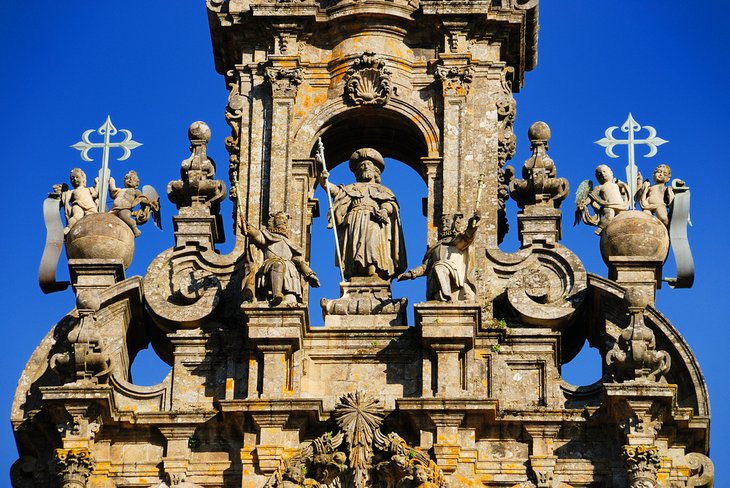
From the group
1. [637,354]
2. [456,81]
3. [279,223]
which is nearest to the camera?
[637,354]

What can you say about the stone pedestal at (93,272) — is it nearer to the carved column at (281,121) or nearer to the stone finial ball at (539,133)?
the carved column at (281,121)

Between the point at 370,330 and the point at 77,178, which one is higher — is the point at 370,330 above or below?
below

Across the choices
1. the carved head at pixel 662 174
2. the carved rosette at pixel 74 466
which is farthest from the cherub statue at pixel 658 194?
the carved rosette at pixel 74 466

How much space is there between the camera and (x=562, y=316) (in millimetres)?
40656

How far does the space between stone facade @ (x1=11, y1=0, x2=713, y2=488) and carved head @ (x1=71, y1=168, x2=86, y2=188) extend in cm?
140

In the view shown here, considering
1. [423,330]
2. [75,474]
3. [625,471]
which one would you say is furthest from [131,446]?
[625,471]

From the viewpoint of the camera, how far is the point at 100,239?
4150cm

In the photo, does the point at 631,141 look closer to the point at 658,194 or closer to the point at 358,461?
the point at 658,194

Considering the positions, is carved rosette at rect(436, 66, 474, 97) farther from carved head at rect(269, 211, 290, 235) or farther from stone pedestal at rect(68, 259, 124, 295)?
stone pedestal at rect(68, 259, 124, 295)

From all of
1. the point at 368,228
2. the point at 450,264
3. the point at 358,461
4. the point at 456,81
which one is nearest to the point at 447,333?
the point at 450,264

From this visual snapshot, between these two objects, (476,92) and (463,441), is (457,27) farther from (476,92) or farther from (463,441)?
(463,441)

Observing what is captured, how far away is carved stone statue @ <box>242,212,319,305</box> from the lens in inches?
1594

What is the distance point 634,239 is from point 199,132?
685cm

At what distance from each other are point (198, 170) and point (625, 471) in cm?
803
